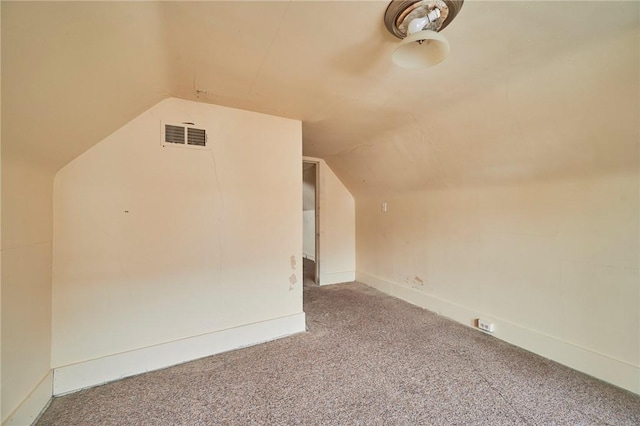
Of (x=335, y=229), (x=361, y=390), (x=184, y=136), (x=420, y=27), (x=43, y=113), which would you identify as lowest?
(x=361, y=390)

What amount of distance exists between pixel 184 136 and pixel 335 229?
9.18ft

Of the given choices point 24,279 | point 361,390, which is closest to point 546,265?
point 361,390

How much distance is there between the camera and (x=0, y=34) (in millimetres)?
859

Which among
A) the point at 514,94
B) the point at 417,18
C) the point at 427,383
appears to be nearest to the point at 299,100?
the point at 417,18

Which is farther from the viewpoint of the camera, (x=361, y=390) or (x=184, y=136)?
(x=184, y=136)

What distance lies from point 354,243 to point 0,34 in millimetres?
4157

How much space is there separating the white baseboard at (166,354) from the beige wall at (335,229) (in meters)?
1.73

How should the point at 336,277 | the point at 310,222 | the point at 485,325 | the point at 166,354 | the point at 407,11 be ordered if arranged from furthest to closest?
the point at 310,222, the point at 336,277, the point at 485,325, the point at 166,354, the point at 407,11

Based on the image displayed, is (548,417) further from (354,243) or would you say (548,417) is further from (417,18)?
(354,243)

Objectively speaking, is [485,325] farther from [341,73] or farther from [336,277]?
[341,73]

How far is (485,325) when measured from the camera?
96.4 inches

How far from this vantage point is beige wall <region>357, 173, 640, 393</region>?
1697mm

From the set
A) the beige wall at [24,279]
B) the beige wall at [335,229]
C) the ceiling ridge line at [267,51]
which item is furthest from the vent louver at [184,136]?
the beige wall at [335,229]

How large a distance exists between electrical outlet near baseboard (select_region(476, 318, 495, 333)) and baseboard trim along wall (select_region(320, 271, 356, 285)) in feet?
7.03
